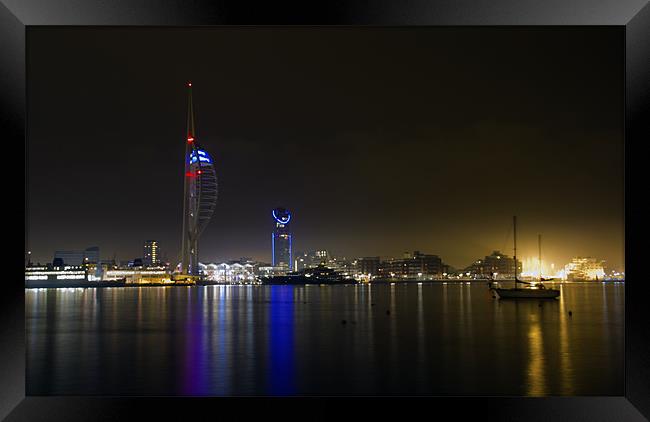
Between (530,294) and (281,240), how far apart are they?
176ft

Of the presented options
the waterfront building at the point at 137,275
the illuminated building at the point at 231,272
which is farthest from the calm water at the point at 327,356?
the illuminated building at the point at 231,272

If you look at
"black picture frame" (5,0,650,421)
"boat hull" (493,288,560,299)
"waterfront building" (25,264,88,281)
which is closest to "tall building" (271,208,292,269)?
"waterfront building" (25,264,88,281)

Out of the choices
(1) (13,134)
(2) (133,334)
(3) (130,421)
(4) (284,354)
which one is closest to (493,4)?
(1) (13,134)

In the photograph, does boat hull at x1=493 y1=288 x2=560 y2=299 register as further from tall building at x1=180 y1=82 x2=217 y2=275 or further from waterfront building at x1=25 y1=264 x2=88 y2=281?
waterfront building at x1=25 y1=264 x2=88 y2=281

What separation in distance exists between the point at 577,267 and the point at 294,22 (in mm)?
80044

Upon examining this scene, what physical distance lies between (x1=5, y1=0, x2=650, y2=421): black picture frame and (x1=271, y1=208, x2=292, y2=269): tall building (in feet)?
242

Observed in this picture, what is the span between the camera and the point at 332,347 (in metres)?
12.0

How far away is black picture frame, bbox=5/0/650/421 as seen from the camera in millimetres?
3711

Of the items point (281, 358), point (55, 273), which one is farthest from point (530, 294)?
point (55, 273)

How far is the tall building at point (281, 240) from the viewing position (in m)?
78.4

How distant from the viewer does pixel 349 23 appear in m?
3.82

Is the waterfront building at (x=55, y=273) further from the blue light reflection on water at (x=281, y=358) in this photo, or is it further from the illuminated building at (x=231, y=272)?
the blue light reflection on water at (x=281, y=358)

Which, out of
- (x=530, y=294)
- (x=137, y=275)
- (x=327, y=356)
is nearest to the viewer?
(x=327, y=356)

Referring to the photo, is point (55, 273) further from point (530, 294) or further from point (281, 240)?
point (530, 294)
